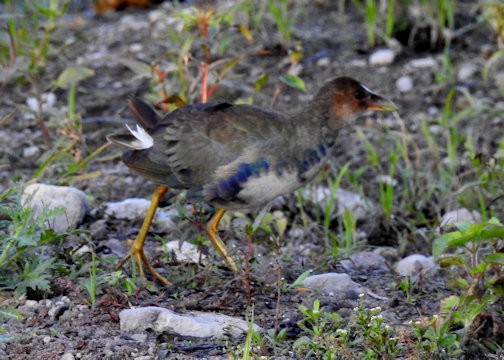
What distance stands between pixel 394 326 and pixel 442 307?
24 centimetres

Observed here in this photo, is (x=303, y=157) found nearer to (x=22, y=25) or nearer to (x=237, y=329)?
(x=237, y=329)

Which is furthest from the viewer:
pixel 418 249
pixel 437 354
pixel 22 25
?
pixel 22 25

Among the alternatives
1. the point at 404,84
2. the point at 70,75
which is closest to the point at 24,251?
the point at 70,75

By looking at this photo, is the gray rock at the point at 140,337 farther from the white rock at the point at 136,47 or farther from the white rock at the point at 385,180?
the white rock at the point at 136,47

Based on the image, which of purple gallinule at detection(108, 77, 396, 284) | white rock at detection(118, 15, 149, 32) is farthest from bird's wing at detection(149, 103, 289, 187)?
white rock at detection(118, 15, 149, 32)

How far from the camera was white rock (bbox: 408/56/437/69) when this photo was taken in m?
7.20

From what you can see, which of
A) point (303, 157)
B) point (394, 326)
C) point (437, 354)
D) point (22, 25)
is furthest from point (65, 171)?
point (437, 354)

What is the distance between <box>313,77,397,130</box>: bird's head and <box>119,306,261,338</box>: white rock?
1.13 m

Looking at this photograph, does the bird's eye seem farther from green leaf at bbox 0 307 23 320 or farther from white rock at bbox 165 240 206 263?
green leaf at bbox 0 307 23 320

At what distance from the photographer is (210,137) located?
4281mm

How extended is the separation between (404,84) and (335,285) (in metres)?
3.07

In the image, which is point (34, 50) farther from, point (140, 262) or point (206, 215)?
point (140, 262)

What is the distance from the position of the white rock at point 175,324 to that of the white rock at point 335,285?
0.58 meters

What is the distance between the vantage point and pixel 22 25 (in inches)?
251
